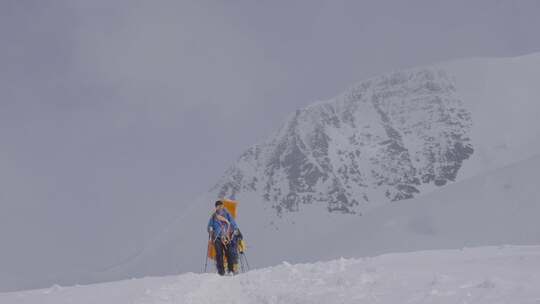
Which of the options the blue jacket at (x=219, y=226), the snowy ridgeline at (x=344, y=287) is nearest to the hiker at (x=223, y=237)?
the blue jacket at (x=219, y=226)

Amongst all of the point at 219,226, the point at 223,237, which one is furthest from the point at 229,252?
the point at 219,226

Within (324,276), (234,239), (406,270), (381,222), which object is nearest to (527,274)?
(406,270)

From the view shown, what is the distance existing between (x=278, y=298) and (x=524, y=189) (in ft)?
439

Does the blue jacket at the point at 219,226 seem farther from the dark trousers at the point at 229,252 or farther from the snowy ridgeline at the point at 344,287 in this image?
the snowy ridgeline at the point at 344,287

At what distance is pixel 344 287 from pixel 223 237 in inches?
313

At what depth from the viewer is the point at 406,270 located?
30.4 feet

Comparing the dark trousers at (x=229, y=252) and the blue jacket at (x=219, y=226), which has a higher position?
the blue jacket at (x=219, y=226)

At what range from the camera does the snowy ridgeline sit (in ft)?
22.3

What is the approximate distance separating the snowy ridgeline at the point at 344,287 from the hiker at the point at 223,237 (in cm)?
320

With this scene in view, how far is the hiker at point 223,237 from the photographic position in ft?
52.4

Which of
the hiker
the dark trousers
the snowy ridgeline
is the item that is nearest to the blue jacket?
the hiker

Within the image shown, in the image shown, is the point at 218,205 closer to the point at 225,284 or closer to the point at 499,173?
the point at 225,284

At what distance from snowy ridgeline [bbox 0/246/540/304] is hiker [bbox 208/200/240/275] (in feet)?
10.5

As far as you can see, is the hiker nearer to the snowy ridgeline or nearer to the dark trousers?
the dark trousers
